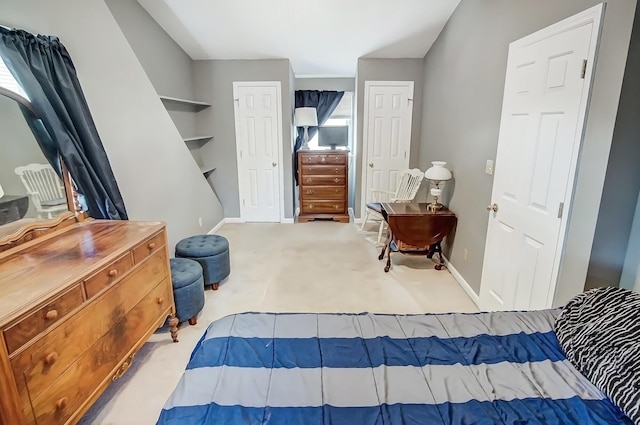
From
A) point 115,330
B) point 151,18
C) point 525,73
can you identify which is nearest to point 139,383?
point 115,330

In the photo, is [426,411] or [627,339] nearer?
[426,411]

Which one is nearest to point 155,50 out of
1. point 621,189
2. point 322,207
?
point 322,207

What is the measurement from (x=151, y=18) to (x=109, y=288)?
3.08 meters

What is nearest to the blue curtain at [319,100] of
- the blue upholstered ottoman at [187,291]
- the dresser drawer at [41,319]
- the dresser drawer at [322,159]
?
the dresser drawer at [322,159]

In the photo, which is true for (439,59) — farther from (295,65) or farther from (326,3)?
(295,65)

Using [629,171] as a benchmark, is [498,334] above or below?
below

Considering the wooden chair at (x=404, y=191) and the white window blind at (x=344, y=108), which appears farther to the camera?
the white window blind at (x=344, y=108)

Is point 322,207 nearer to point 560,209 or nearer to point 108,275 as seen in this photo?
point 560,209

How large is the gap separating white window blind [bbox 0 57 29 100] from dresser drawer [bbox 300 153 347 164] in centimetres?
368

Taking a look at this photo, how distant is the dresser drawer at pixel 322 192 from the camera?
5.36m

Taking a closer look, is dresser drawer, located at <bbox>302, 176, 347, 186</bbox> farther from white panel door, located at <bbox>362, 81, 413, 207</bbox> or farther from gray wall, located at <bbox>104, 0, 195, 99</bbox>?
gray wall, located at <bbox>104, 0, 195, 99</bbox>

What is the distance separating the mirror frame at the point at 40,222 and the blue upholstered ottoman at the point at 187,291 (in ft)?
2.44

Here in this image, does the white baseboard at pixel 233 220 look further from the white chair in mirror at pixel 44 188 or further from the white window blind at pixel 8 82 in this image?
the white window blind at pixel 8 82

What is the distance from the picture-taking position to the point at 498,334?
4.85 feet
